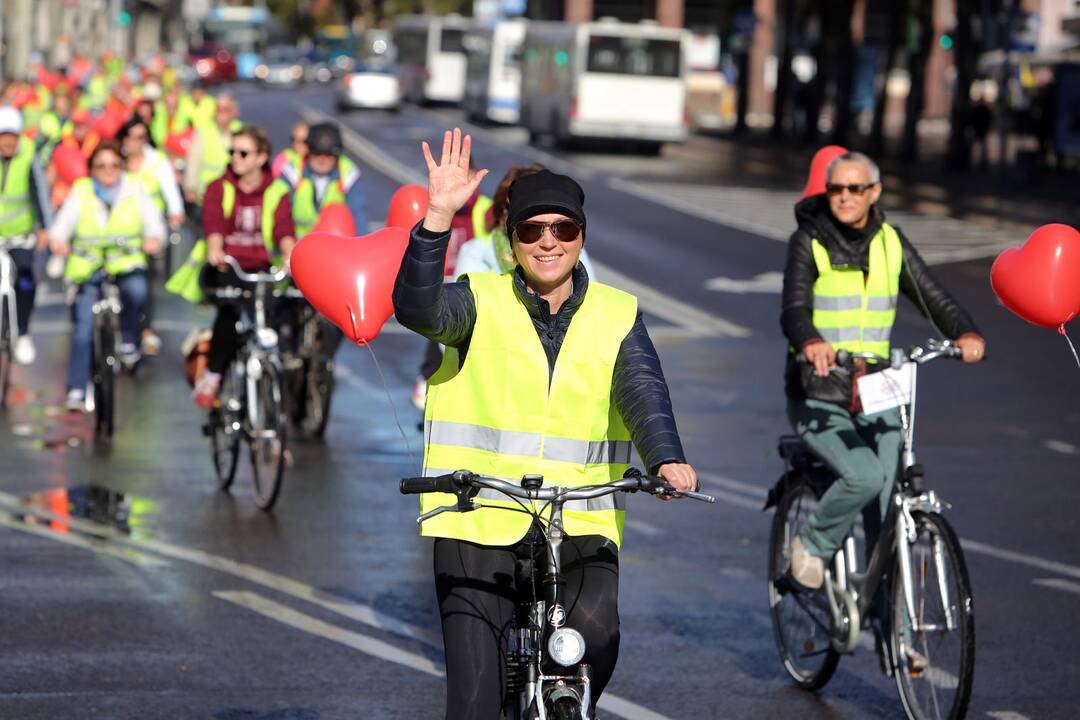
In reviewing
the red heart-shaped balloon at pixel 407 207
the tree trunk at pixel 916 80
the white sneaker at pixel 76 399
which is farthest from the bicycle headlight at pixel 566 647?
the tree trunk at pixel 916 80

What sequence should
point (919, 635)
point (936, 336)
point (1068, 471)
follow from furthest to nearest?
point (936, 336) < point (1068, 471) < point (919, 635)

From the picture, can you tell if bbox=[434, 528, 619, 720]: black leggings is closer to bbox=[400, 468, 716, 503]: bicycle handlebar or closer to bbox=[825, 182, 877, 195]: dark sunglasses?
bbox=[400, 468, 716, 503]: bicycle handlebar

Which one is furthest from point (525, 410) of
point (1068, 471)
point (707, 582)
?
point (1068, 471)

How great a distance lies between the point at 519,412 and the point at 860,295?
2.62m

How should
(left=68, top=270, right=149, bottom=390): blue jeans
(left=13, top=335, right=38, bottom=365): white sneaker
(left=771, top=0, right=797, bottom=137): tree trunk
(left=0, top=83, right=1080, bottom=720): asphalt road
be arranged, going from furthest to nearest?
(left=771, top=0, right=797, bottom=137): tree trunk
(left=13, top=335, right=38, bottom=365): white sneaker
(left=68, top=270, right=149, bottom=390): blue jeans
(left=0, top=83, right=1080, bottom=720): asphalt road

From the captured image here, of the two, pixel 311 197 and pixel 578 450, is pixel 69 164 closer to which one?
pixel 311 197

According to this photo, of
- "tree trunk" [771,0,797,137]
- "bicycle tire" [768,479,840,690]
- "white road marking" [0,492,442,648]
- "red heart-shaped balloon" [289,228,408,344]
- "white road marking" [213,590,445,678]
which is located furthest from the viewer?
"tree trunk" [771,0,797,137]

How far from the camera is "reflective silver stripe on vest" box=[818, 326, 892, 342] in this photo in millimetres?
7547

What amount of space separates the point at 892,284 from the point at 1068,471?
17.7 feet

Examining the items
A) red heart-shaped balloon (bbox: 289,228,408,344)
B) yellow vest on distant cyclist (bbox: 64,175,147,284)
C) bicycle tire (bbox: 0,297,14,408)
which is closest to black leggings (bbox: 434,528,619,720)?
red heart-shaped balloon (bbox: 289,228,408,344)

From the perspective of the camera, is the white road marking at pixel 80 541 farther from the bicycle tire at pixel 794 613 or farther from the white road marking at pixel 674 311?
the white road marking at pixel 674 311

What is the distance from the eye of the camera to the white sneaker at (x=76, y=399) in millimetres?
13508

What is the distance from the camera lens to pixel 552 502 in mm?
4859

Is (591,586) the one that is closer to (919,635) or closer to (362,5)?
(919,635)
